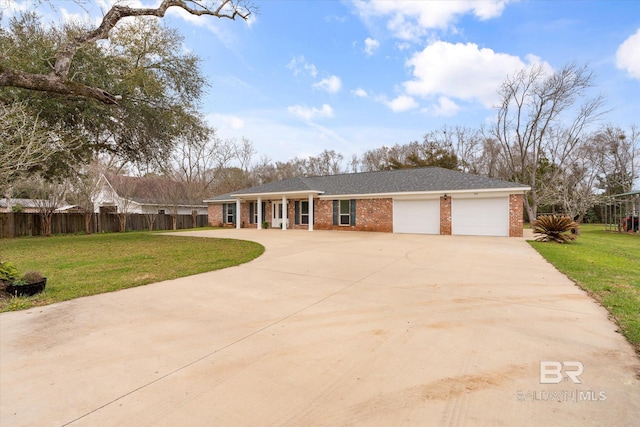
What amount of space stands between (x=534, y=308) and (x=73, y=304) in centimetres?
645

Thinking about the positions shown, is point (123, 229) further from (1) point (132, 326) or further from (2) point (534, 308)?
(2) point (534, 308)

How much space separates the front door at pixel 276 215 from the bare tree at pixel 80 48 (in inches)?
508

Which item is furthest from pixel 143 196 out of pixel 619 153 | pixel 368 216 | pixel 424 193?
pixel 619 153

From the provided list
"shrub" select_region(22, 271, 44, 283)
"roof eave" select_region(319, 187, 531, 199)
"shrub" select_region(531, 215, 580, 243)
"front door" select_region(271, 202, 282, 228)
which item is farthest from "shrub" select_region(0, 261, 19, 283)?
"front door" select_region(271, 202, 282, 228)

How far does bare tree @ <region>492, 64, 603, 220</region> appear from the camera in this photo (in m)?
22.9

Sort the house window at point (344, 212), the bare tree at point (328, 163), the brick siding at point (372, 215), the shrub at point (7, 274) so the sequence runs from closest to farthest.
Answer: the shrub at point (7, 274)
the brick siding at point (372, 215)
the house window at point (344, 212)
the bare tree at point (328, 163)

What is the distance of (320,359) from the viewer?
8.64 feet

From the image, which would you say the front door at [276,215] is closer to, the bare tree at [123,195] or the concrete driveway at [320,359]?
the bare tree at [123,195]

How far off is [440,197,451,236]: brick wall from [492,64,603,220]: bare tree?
13100 millimetres

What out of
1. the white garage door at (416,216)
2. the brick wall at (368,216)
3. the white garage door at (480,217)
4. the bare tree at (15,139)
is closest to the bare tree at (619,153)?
the white garage door at (480,217)

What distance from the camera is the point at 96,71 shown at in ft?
35.2

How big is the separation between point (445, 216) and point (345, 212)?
5972 mm

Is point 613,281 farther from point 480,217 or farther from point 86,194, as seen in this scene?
point 86,194

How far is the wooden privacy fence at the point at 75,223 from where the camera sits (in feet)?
54.3
